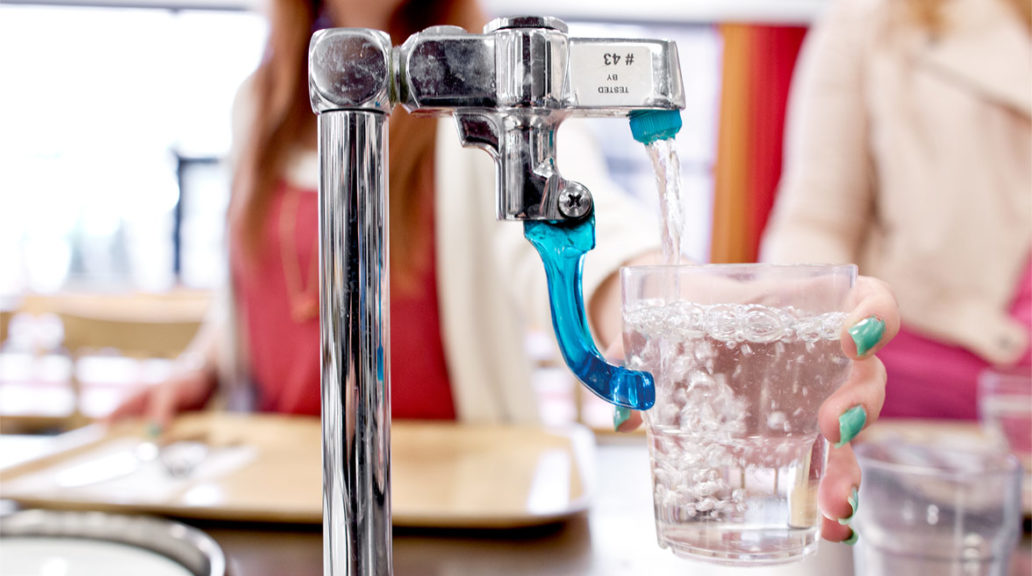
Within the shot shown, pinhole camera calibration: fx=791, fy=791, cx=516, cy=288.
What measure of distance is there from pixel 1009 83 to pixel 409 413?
87 centimetres

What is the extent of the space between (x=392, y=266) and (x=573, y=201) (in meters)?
0.72

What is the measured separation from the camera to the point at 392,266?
0.95 metres

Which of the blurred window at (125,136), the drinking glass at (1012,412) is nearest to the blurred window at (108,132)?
the blurred window at (125,136)

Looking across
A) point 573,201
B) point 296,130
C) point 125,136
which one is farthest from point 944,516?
point 125,136

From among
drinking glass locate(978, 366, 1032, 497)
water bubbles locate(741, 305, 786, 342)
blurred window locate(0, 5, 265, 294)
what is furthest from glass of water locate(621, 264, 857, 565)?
blurred window locate(0, 5, 265, 294)

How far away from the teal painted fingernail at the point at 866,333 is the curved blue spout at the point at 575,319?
69 millimetres

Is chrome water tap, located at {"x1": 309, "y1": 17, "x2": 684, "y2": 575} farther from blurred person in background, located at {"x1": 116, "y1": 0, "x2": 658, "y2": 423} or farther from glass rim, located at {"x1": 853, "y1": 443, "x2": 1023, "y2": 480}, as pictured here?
blurred person in background, located at {"x1": 116, "y1": 0, "x2": 658, "y2": 423}

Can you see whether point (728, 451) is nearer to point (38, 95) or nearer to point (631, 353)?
point (631, 353)

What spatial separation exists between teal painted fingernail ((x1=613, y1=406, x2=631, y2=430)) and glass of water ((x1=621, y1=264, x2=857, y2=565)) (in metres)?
0.02

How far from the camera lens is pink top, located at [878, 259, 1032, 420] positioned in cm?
100

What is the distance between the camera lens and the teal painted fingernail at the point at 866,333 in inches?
10.1

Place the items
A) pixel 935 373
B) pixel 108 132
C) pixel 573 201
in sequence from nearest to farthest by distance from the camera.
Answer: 1. pixel 573 201
2. pixel 935 373
3. pixel 108 132

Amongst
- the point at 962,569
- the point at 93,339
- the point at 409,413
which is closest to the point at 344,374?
the point at 962,569

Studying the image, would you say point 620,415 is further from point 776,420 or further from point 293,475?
point 293,475
